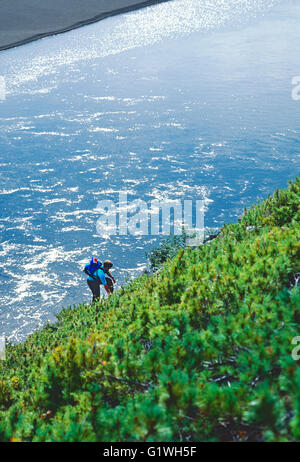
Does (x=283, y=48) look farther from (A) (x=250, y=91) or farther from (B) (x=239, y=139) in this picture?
(B) (x=239, y=139)

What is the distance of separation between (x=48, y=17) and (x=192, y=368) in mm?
60156

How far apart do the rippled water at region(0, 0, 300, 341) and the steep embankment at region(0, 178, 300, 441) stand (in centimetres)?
1142

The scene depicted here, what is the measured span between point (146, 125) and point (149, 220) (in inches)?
490

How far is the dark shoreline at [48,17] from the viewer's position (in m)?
50.4

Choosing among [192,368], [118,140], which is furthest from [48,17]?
[192,368]

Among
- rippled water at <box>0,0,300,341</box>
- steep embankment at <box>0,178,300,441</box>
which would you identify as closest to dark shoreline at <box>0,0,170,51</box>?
rippled water at <box>0,0,300,341</box>

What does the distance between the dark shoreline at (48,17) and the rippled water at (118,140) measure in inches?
53.4

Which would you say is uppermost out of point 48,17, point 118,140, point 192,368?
point 48,17

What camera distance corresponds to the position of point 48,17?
182ft

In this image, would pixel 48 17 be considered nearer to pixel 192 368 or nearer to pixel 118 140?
pixel 118 140

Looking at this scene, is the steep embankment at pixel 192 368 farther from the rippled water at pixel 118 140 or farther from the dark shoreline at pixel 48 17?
the dark shoreline at pixel 48 17

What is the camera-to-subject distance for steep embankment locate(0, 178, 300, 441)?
374 centimetres

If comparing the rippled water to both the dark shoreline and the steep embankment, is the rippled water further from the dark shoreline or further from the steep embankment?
the steep embankment

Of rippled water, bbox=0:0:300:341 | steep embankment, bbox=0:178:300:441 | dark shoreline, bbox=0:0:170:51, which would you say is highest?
dark shoreline, bbox=0:0:170:51
